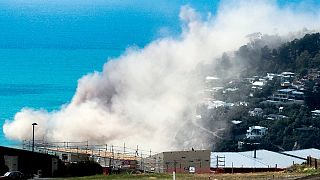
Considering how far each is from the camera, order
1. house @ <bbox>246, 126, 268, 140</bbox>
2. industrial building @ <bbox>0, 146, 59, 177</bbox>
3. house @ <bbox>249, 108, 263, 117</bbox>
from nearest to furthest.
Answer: industrial building @ <bbox>0, 146, 59, 177</bbox>, house @ <bbox>246, 126, 268, 140</bbox>, house @ <bbox>249, 108, 263, 117</bbox>

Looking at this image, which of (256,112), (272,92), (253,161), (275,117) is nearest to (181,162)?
(253,161)

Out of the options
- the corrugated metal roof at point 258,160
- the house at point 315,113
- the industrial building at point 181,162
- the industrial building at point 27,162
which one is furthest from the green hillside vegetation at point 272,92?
the industrial building at point 27,162

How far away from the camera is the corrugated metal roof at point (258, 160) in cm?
4541

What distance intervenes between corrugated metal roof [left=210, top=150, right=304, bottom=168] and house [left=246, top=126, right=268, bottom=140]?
43.4ft

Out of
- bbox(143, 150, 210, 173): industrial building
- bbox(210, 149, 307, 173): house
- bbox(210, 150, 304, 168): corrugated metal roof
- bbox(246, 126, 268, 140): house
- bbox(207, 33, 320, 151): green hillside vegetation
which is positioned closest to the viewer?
bbox(143, 150, 210, 173): industrial building

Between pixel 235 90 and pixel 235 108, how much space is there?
7.39 metres

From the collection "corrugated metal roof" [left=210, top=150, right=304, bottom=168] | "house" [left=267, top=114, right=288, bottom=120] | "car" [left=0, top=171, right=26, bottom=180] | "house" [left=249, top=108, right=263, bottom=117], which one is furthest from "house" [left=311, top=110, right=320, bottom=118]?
"car" [left=0, top=171, right=26, bottom=180]

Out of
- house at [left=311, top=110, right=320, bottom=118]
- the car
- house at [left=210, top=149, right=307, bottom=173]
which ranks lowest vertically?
the car

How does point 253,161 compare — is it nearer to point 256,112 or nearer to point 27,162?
point 27,162

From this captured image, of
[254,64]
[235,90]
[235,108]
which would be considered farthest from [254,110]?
[254,64]

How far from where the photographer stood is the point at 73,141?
222 ft

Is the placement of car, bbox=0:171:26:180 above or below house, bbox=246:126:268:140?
below

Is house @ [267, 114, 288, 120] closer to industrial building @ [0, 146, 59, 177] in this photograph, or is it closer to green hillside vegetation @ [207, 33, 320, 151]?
green hillside vegetation @ [207, 33, 320, 151]

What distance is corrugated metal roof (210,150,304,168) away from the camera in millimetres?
45406
